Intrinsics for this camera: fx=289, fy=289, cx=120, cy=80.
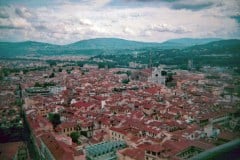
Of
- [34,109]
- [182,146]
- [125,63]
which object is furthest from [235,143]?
[125,63]

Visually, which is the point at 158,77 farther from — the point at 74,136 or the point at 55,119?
the point at 74,136

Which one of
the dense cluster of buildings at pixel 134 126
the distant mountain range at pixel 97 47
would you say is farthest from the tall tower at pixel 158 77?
the distant mountain range at pixel 97 47

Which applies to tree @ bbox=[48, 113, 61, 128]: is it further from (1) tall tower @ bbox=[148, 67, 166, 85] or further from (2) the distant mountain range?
(2) the distant mountain range

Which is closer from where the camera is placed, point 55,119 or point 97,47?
point 55,119

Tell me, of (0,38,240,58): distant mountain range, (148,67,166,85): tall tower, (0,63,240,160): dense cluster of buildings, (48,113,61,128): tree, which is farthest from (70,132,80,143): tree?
(0,38,240,58): distant mountain range

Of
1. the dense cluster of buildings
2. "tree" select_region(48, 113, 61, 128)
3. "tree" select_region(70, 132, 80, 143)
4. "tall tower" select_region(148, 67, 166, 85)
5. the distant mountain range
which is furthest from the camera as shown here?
the distant mountain range

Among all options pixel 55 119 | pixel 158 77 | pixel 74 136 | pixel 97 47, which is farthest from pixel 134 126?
pixel 97 47

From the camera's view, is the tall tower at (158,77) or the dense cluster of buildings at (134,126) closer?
the dense cluster of buildings at (134,126)

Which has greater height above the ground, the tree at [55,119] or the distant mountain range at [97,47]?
the distant mountain range at [97,47]

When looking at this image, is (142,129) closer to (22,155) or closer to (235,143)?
(22,155)

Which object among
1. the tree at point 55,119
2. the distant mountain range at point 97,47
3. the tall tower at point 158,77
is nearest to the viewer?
the tree at point 55,119

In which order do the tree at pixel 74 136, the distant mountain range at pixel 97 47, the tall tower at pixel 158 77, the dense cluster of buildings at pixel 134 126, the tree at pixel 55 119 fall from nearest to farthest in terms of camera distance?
the dense cluster of buildings at pixel 134 126 → the tree at pixel 74 136 → the tree at pixel 55 119 → the tall tower at pixel 158 77 → the distant mountain range at pixel 97 47

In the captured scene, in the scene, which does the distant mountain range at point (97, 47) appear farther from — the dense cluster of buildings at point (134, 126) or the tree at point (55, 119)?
the tree at point (55, 119)
